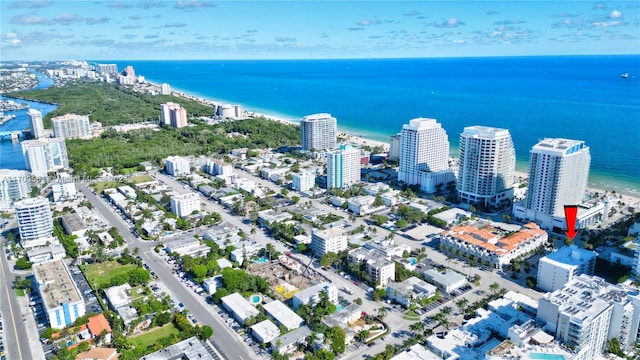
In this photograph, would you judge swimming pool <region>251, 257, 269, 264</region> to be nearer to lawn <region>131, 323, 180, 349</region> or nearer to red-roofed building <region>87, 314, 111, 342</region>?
lawn <region>131, 323, 180, 349</region>

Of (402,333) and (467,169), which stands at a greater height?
(467,169)

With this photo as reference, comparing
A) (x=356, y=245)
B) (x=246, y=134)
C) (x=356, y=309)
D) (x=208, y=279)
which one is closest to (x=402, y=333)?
(x=356, y=309)

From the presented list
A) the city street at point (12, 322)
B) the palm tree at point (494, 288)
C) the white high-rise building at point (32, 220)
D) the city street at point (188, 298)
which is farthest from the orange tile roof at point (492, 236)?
the white high-rise building at point (32, 220)

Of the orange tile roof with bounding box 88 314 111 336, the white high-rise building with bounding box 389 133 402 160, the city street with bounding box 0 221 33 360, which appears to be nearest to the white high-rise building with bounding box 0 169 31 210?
the city street with bounding box 0 221 33 360

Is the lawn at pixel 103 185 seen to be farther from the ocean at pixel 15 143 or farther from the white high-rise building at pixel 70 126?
the white high-rise building at pixel 70 126

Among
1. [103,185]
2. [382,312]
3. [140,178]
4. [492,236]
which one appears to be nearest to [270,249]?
[382,312]

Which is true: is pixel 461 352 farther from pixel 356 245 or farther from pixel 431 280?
pixel 356 245
